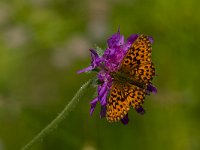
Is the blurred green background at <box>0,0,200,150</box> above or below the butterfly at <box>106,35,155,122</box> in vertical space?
above

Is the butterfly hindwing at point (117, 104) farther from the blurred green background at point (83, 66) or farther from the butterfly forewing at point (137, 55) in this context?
the blurred green background at point (83, 66)

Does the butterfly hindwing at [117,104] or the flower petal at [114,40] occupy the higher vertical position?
the flower petal at [114,40]

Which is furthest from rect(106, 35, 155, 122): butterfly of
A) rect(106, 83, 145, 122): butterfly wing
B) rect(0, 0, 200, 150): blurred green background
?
rect(0, 0, 200, 150): blurred green background

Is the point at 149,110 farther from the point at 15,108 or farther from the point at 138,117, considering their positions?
the point at 15,108

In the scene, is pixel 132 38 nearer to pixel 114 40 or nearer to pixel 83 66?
pixel 114 40

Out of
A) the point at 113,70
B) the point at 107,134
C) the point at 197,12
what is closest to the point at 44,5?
the point at 197,12

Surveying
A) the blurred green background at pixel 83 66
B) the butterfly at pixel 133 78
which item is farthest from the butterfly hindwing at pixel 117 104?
the blurred green background at pixel 83 66

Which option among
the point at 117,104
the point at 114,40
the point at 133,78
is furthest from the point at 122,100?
the point at 114,40

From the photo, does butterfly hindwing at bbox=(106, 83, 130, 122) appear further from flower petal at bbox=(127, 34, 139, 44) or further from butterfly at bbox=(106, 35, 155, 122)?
flower petal at bbox=(127, 34, 139, 44)
